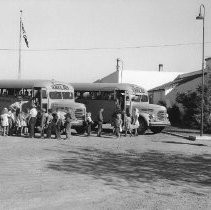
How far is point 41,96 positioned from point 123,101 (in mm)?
5080

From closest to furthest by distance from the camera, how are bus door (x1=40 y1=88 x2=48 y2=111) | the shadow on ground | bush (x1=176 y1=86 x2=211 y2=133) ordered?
the shadow on ground → bus door (x1=40 y1=88 x2=48 y2=111) → bush (x1=176 y1=86 x2=211 y2=133)

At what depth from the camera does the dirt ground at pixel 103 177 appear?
7.92m

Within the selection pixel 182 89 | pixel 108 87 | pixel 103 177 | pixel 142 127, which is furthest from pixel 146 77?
pixel 103 177

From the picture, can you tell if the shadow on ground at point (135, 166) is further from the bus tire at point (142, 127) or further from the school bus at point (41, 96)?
the bus tire at point (142, 127)

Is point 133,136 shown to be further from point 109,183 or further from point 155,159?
point 109,183

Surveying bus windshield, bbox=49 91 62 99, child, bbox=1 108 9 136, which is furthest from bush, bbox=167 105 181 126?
child, bbox=1 108 9 136

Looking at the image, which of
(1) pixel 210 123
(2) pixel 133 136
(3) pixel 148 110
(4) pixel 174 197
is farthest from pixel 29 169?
(1) pixel 210 123

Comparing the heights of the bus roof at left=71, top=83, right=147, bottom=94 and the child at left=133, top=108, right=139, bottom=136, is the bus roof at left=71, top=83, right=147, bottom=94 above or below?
above

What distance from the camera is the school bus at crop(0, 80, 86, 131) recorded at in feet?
78.0

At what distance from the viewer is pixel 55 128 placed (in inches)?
834

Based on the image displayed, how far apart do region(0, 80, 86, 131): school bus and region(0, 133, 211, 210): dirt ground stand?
227 inches

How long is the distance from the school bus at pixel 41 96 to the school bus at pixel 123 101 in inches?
94.9

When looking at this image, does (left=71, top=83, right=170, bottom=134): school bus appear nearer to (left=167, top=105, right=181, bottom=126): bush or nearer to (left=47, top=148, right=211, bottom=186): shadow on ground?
(left=47, top=148, right=211, bottom=186): shadow on ground

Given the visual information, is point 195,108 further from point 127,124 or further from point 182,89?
point 182,89
